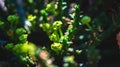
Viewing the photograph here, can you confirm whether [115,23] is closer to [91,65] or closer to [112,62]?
[112,62]

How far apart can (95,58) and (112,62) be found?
19.6 inches

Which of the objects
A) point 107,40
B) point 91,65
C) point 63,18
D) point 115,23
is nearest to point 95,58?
point 91,65

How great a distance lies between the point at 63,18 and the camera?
1.59 metres

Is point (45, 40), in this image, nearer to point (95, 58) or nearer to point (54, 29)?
point (54, 29)

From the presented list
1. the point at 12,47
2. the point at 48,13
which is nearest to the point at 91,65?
the point at 12,47

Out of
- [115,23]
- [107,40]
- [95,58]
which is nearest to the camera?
[95,58]

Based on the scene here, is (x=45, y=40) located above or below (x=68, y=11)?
below

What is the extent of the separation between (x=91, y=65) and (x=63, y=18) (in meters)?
0.59

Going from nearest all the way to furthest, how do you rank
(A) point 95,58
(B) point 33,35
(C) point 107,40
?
(A) point 95,58
(C) point 107,40
(B) point 33,35

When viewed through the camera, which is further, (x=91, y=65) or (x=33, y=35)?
(x=33, y=35)

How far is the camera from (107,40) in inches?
59.3

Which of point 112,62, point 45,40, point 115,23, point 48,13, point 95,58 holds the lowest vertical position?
point 95,58

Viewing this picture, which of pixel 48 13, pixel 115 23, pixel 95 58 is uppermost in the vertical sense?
pixel 48 13

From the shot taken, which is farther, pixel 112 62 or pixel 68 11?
pixel 68 11
